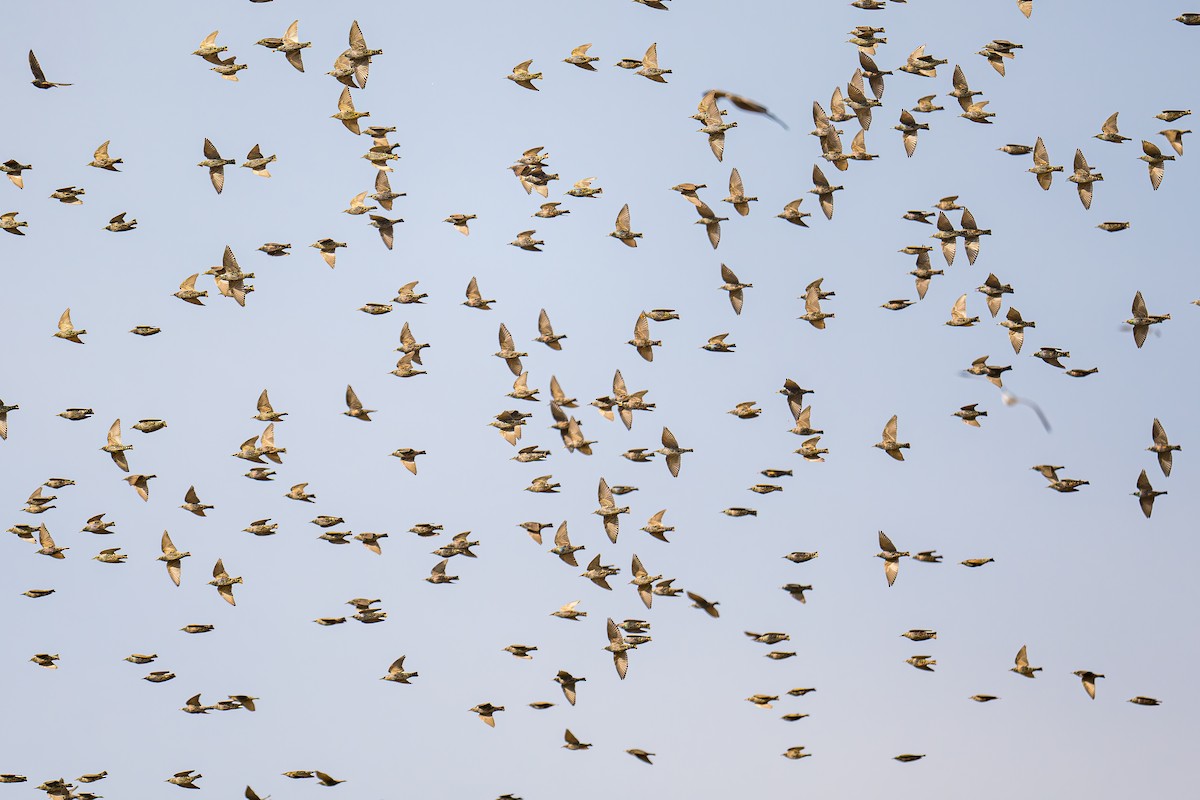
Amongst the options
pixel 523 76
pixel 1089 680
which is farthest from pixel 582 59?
pixel 1089 680

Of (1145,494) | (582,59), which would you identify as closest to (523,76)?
(582,59)

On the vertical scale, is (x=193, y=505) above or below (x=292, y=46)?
below

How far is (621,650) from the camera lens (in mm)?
103438

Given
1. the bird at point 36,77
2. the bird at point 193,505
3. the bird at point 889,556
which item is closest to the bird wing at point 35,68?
the bird at point 36,77

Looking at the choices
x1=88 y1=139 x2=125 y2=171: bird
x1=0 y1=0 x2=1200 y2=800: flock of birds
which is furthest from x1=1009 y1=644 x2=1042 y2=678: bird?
x1=88 y1=139 x2=125 y2=171: bird

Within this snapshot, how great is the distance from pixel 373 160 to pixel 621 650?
85.1 feet

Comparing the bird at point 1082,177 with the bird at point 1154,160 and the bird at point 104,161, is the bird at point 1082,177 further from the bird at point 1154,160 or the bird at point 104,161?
the bird at point 104,161

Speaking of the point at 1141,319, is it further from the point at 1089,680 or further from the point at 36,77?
the point at 36,77

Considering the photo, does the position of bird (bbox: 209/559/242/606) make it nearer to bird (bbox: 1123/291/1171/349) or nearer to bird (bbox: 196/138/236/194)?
bird (bbox: 196/138/236/194)

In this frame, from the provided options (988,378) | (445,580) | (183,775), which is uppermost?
(988,378)

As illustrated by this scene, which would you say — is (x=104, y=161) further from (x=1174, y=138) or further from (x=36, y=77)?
(x=1174, y=138)

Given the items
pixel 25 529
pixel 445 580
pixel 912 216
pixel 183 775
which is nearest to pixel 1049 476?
pixel 912 216

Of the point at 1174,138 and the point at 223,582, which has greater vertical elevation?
the point at 1174,138

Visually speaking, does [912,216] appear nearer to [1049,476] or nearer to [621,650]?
[1049,476]
